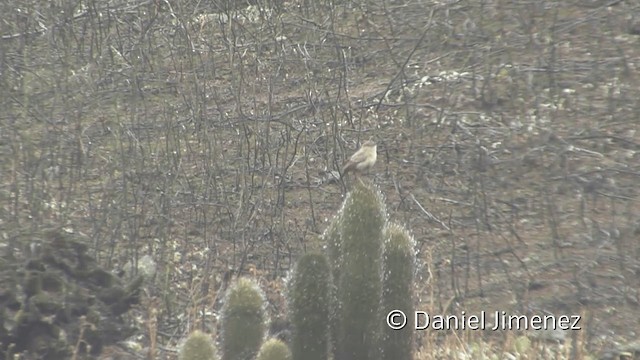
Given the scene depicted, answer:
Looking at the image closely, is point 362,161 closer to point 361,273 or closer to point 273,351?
point 361,273

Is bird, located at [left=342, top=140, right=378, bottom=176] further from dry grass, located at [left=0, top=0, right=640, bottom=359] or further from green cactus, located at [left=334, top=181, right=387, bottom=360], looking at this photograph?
green cactus, located at [left=334, top=181, right=387, bottom=360]

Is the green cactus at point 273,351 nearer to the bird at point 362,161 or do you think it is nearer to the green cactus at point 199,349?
the green cactus at point 199,349

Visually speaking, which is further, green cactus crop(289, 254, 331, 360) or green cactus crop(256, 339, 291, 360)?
green cactus crop(289, 254, 331, 360)

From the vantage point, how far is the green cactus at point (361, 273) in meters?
5.68

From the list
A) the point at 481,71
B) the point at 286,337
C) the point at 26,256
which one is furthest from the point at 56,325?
the point at 481,71

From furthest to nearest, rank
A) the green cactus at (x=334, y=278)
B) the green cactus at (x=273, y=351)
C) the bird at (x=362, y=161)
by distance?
the bird at (x=362, y=161)
the green cactus at (x=334, y=278)
the green cactus at (x=273, y=351)

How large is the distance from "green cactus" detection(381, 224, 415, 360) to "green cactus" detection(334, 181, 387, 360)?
0.04 metres

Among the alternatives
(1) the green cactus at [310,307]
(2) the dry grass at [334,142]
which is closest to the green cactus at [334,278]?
(1) the green cactus at [310,307]

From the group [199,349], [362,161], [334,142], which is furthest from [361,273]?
[334,142]

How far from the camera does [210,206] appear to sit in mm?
9414

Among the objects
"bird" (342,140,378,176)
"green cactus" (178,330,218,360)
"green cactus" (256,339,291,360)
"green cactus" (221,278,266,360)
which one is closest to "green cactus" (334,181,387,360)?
"green cactus" (221,278,266,360)

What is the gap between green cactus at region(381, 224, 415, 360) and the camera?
5.73 metres

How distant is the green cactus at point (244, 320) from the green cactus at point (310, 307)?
0.16 m

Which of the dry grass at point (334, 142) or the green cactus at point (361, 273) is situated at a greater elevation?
the dry grass at point (334, 142)
